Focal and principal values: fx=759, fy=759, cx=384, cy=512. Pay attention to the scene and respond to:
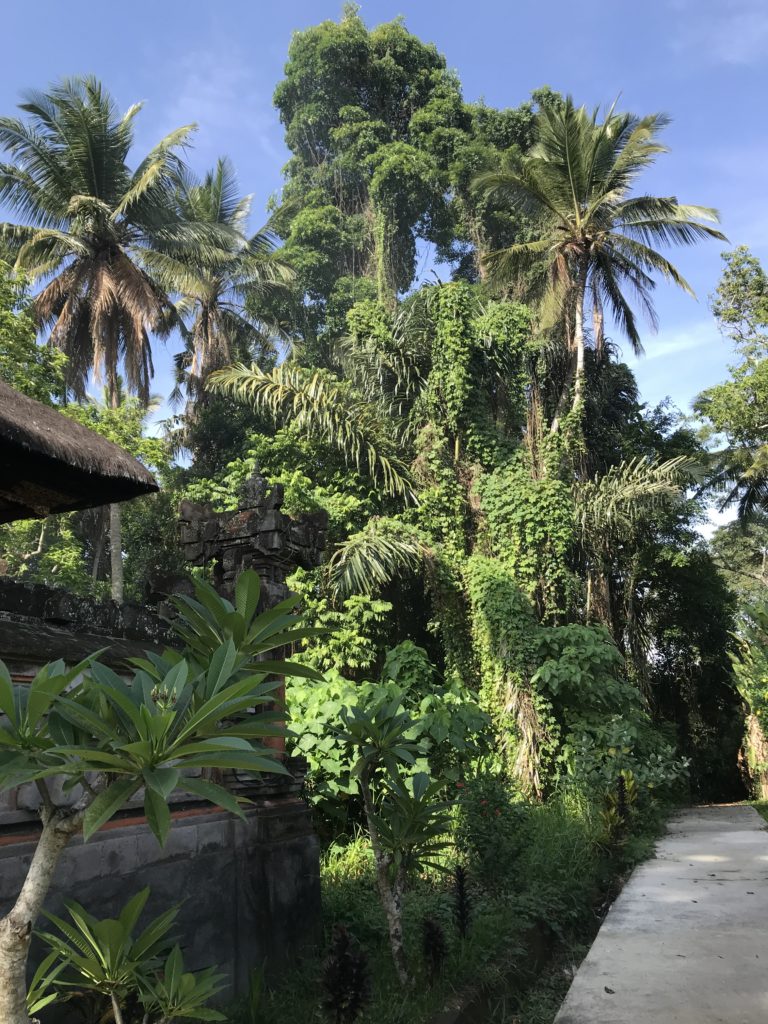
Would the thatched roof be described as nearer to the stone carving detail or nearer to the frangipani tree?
the frangipani tree

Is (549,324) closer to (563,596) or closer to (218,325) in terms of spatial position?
(563,596)

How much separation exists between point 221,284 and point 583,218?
11509mm

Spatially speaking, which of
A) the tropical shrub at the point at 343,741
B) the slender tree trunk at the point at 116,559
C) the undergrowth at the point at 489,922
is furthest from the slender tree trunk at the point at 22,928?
the slender tree trunk at the point at 116,559

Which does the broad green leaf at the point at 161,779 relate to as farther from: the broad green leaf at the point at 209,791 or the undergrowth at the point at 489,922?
the undergrowth at the point at 489,922

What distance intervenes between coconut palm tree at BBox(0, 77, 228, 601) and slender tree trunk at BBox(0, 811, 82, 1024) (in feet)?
56.8

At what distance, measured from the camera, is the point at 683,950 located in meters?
4.68

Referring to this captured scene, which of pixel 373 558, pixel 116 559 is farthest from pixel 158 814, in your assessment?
pixel 116 559

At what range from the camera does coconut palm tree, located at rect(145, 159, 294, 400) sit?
21.4 metres

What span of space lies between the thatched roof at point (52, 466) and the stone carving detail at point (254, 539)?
1714mm

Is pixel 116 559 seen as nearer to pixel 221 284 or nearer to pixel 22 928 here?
pixel 221 284

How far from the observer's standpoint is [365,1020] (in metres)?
3.48

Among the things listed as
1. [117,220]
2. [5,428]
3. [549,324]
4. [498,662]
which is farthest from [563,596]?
[117,220]

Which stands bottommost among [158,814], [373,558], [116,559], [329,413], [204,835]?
[204,835]

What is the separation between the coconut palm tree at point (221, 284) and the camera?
21359mm
